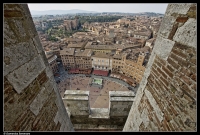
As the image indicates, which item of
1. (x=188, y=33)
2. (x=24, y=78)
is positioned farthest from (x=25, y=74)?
(x=188, y=33)

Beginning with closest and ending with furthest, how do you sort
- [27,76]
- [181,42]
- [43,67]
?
[181,42] < [27,76] < [43,67]

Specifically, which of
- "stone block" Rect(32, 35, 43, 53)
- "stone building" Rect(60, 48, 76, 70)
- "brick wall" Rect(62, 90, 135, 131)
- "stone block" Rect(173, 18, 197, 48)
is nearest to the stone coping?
"brick wall" Rect(62, 90, 135, 131)

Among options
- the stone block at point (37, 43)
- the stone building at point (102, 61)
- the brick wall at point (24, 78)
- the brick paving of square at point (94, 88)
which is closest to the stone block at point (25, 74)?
the brick wall at point (24, 78)

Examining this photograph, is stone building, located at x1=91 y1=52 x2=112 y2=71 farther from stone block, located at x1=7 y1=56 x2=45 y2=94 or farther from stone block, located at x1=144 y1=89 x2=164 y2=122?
stone block, located at x1=7 y1=56 x2=45 y2=94

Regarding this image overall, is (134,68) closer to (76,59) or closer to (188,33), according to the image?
(76,59)

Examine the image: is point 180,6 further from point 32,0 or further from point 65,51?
point 65,51

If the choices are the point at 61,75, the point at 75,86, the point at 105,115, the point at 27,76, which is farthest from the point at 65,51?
the point at 27,76

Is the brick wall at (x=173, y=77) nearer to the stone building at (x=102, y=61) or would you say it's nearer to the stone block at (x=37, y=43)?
the stone block at (x=37, y=43)
